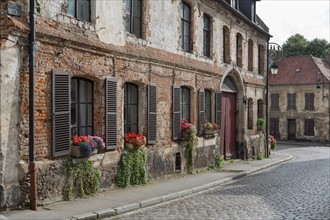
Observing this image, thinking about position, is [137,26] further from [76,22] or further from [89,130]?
[89,130]

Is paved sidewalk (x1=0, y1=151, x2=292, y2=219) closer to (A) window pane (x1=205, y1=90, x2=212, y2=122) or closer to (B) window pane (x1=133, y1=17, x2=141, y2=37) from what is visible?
(A) window pane (x1=205, y1=90, x2=212, y2=122)

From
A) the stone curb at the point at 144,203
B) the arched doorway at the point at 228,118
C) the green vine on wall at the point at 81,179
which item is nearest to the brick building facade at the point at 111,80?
the arched doorway at the point at 228,118

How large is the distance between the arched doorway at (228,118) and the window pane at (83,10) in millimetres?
10372

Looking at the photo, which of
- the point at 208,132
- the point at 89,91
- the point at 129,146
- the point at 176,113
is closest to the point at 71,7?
the point at 89,91

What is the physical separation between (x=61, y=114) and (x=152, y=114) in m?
4.22

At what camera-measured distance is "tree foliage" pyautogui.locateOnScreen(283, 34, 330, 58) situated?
54938 mm

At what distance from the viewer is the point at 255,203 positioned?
10242 mm

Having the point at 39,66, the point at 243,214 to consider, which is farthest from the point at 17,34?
the point at 243,214

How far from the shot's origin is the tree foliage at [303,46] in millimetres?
54938

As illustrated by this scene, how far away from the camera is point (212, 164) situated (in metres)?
17.9

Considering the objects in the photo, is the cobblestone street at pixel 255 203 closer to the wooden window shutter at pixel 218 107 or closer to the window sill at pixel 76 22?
the wooden window shutter at pixel 218 107

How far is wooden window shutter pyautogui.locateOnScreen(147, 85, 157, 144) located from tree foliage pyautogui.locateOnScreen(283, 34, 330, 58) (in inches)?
1808

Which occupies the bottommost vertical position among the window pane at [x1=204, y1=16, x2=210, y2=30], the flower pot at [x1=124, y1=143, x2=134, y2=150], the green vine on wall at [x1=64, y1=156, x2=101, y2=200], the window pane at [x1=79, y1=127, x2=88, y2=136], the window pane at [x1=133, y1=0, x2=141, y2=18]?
the green vine on wall at [x1=64, y1=156, x2=101, y2=200]

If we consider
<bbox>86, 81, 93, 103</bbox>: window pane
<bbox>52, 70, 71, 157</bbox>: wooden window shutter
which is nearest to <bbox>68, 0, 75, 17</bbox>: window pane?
<bbox>52, 70, 71, 157</bbox>: wooden window shutter
